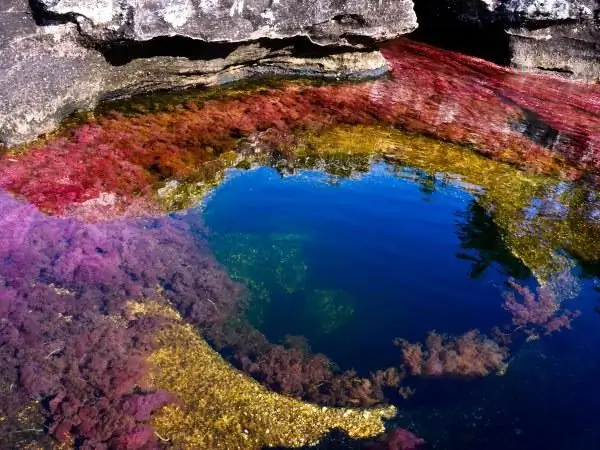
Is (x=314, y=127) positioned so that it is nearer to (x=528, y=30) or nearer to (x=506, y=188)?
→ (x=506, y=188)

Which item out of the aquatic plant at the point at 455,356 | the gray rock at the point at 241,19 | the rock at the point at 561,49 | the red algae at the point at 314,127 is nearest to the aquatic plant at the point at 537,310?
the aquatic plant at the point at 455,356

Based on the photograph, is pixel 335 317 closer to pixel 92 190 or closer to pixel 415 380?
pixel 415 380

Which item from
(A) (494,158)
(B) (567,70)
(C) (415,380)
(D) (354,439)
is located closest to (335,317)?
(C) (415,380)

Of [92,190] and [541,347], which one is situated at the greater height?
[92,190]

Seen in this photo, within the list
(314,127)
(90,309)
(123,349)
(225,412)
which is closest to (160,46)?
(314,127)

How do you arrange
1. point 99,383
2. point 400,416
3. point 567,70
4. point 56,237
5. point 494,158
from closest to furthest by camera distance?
point 99,383 < point 400,416 < point 56,237 < point 494,158 < point 567,70

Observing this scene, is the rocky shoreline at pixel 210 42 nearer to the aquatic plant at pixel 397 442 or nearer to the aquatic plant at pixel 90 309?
the aquatic plant at pixel 90 309

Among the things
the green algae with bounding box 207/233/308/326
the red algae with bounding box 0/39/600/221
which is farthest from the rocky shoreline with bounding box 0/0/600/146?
the green algae with bounding box 207/233/308/326
